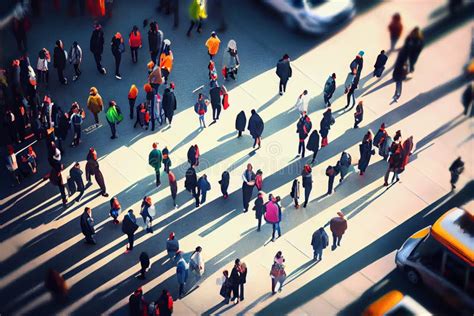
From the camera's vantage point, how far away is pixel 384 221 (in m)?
23.3

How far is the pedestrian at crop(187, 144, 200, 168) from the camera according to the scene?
23672mm

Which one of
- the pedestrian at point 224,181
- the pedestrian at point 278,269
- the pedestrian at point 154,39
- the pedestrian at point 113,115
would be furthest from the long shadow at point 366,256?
the pedestrian at point 154,39

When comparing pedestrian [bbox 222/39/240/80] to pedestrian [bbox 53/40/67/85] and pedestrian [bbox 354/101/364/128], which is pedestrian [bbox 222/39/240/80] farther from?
pedestrian [bbox 53/40/67/85]

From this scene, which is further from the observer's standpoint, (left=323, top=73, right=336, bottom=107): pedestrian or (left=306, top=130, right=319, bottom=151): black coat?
(left=323, top=73, right=336, bottom=107): pedestrian

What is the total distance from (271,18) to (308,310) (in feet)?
34.8

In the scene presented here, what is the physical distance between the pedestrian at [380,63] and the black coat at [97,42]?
760cm

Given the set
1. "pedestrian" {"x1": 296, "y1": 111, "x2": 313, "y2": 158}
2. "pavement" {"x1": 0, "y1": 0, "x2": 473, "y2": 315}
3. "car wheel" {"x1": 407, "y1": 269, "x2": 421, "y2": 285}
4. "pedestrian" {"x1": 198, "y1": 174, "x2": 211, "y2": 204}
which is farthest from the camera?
"pedestrian" {"x1": 296, "y1": 111, "x2": 313, "y2": 158}

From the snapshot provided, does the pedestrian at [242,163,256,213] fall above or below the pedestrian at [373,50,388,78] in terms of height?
below

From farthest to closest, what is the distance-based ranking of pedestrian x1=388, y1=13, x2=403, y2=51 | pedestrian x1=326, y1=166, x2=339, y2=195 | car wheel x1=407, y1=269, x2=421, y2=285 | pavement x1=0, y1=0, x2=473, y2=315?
pedestrian x1=388, y1=13, x2=403, y2=51 < pedestrian x1=326, y1=166, x2=339, y2=195 < pavement x1=0, y1=0, x2=473, y2=315 < car wheel x1=407, y1=269, x2=421, y2=285

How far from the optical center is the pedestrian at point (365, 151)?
23516mm

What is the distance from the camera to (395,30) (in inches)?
1118

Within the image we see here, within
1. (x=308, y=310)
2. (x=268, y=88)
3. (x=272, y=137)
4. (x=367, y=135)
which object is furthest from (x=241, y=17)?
(x=308, y=310)

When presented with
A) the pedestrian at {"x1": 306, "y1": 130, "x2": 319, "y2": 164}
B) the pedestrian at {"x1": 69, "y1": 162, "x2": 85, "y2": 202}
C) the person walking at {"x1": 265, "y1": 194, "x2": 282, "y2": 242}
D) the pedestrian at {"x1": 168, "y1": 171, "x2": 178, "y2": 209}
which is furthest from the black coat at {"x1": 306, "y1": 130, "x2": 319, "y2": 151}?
the pedestrian at {"x1": 69, "y1": 162, "x2": 85, "y2": 202}

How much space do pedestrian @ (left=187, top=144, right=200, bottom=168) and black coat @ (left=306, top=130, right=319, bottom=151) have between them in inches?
110
